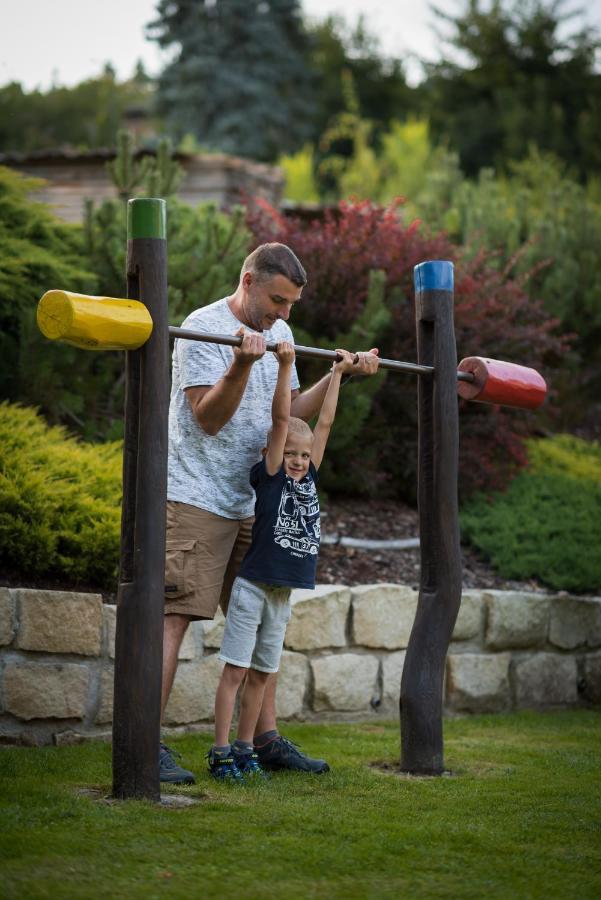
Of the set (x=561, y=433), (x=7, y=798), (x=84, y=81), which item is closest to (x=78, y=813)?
(x=7, y=798)

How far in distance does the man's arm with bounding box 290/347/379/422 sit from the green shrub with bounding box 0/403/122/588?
3.94ft

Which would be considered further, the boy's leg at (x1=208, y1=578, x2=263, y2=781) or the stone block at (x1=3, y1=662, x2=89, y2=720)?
the stone block at (x1=3, y1=662, x2=89, y2=720)

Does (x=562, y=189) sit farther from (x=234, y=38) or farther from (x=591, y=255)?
(x=234, y=38)

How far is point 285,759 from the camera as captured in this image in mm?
4113

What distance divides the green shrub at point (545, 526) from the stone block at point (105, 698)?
8.96ft

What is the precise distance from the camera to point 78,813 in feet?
10.9

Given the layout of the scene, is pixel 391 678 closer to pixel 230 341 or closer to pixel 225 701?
pixel 225 701

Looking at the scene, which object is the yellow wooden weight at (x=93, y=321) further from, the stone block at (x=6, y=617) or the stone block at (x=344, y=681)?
the stone block at (x=344, y=681)

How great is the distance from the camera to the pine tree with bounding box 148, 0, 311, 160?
26391mm

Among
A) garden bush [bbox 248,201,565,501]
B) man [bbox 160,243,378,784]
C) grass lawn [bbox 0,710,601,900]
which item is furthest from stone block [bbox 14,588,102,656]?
garden bush [bbox 248,201,565,501]

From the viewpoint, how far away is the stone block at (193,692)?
4.82m

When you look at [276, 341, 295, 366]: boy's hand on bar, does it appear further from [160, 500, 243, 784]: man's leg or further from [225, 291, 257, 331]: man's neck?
[160, 500, 243, 784]: man's leg

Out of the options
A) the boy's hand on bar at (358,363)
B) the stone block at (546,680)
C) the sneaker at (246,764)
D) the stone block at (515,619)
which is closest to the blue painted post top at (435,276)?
the boy's hand on bar at (358,363)

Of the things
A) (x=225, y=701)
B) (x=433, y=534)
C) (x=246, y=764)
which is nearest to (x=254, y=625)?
(x=225, y=701)
